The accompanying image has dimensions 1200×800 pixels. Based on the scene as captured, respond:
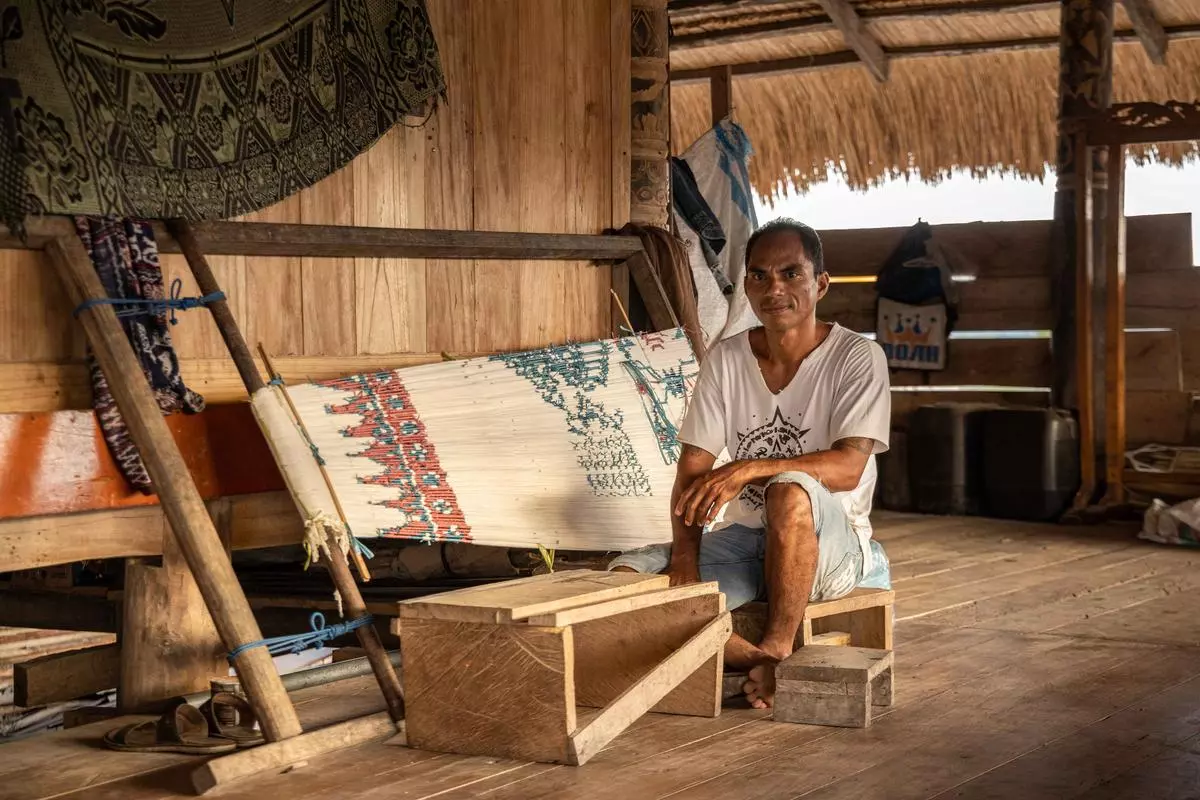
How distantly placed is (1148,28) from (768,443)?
5134 millimetres

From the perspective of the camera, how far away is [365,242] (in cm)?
384

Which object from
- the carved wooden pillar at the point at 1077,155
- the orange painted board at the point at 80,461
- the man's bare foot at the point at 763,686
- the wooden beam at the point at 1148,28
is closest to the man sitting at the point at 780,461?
the man's bare foot at the point at 763,686

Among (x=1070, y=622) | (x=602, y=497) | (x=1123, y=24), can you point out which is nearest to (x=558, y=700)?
(x=602, y=497)

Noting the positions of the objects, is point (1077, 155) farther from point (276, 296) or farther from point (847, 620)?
point (276, 296)

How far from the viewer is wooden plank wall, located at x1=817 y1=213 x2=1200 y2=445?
281 inches

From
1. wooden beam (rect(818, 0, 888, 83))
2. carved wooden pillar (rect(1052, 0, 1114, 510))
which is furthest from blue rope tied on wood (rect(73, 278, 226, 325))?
wooden beam (rect(818, 0, 888, 83))

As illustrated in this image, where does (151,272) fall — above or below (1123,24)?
below

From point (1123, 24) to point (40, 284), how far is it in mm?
6288

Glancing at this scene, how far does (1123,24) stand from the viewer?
7.79 m

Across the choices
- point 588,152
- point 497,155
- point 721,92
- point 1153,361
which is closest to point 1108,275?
point 1153,361

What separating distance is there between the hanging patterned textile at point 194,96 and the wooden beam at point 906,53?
14.2ft

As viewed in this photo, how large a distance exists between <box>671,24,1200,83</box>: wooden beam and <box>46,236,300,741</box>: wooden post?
5.36 metres

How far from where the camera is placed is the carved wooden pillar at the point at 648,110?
476 centimetres

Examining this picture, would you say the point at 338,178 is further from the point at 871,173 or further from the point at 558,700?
the point at 871,173
